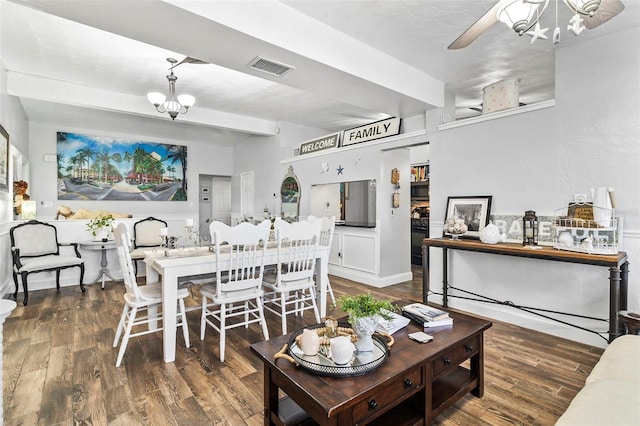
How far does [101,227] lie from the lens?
506cm

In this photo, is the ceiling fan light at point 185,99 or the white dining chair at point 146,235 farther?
the white dining chair at point 146,235

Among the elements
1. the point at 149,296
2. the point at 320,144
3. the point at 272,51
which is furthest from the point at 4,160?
the point at 320,144

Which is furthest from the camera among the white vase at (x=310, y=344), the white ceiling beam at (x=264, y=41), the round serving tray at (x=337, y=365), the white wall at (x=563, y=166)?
the white wall at (x=563, y=166)

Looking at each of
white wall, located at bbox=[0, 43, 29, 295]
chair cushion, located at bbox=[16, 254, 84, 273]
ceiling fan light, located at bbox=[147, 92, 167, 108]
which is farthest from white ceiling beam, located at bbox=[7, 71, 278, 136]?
chair cushion, located at bbox=[16, 254, 84, 273]

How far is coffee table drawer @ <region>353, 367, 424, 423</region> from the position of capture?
1352mm

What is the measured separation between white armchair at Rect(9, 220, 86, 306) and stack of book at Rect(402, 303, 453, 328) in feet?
15.0

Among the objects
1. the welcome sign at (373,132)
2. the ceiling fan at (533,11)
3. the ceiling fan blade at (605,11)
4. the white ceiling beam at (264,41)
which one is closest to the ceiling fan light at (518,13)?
the ceiling fan at (533,11)

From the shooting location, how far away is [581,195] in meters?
2.91

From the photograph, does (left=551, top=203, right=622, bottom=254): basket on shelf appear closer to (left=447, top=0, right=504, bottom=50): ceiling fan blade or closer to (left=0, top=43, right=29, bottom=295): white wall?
(left=447, top=0, right=504, bottom=50): ceiling fan blade

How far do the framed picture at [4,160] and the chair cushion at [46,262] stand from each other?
3.12 feet

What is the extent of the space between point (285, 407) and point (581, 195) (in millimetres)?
3059

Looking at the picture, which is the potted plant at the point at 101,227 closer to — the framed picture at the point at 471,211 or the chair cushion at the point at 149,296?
the chair cushion at the point at 149,296

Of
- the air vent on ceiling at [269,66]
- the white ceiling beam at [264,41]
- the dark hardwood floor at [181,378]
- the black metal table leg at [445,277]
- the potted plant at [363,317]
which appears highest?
the white ceiling beam at [264,41]

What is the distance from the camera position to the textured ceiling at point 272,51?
239 cm
